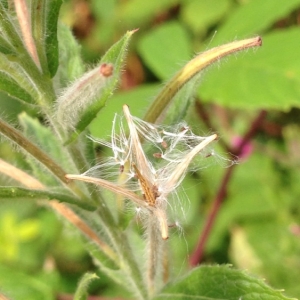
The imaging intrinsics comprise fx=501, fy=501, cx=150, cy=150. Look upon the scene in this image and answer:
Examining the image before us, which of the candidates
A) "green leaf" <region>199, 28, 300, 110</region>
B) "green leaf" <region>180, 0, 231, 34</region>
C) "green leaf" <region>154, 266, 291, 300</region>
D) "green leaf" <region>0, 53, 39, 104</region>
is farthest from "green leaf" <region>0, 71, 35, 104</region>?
"green leaf" <region>180, 0, 231, 34</region>

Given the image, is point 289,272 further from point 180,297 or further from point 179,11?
point 179,11

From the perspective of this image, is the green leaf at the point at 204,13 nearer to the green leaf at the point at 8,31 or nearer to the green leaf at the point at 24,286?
the green leaf at the point at 24,286

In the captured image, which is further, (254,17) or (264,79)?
(254,17)

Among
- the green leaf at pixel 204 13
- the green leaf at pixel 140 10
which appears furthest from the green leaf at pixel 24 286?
the green leaf at pixel 140 10

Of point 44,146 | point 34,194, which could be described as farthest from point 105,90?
point 44,146

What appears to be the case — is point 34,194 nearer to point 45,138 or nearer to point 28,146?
point 28,146

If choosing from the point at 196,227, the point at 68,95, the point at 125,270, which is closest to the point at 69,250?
the point at 196,227

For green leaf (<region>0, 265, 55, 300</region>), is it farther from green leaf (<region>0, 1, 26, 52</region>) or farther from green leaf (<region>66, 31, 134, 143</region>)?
green leaf (<region>0, 1, 26, 52</region>)
